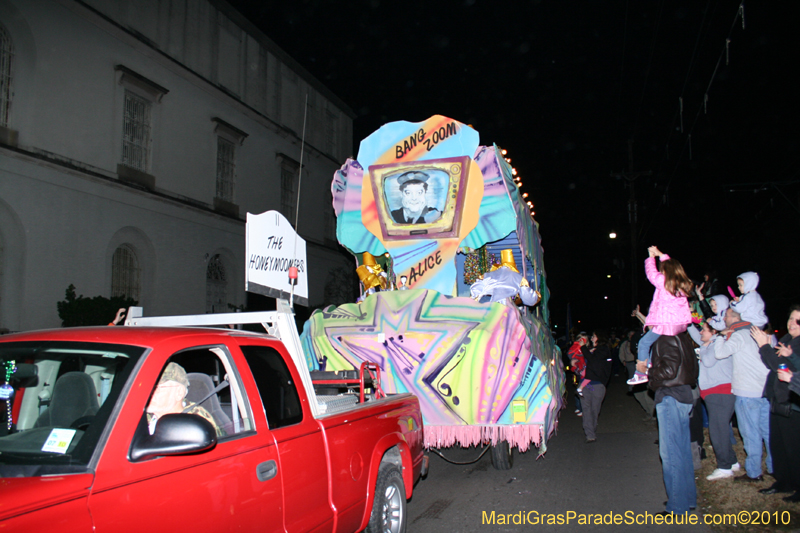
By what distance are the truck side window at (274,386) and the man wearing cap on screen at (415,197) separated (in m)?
4.67

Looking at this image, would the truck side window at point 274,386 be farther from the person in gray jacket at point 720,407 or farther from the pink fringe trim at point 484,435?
the person in gray jacket at point 720,407

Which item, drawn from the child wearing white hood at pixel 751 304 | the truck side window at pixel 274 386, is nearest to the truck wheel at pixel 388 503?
the truck side window at pixel 274 386

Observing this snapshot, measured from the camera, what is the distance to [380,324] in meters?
6.26

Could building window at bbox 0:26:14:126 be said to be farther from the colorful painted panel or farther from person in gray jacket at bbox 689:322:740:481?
person in gray jacket at bbox 689:322:740:481

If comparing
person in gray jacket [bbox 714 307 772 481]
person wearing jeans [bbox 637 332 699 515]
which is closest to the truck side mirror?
person wearing jeans [bbox 637 332 699 515]

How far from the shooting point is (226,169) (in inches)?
790

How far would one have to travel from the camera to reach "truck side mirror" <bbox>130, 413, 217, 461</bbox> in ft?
7.42

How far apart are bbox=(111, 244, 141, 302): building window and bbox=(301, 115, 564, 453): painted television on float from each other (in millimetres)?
9486

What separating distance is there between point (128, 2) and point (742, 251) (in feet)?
84.6

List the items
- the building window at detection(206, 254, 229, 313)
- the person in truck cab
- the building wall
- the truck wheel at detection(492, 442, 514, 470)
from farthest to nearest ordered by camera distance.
Result: the building window at detection(206, 254, 229, 313) → the building wall → the truck wheel at detection(492, 442, 514, 470) → the person in truck cab

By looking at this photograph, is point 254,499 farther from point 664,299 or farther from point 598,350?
point 598,350

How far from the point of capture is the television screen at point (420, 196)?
25.0 ft

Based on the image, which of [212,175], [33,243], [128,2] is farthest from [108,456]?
[212,175]

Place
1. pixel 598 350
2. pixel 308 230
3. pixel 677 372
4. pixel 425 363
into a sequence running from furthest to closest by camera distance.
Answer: pixel 308 230
pixel 598 350
pixel 425 363
pixel 677 372
